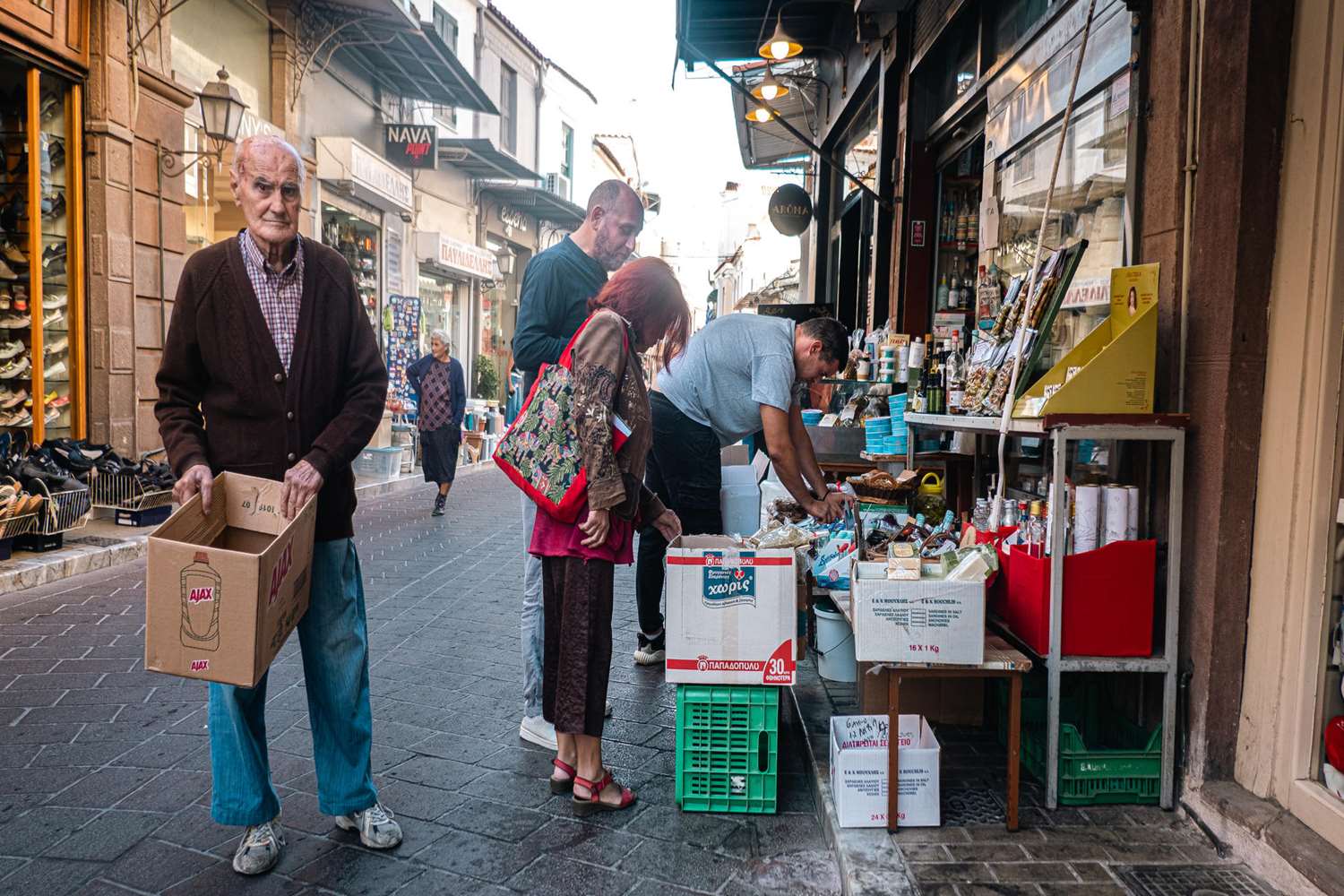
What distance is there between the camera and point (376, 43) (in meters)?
14.5

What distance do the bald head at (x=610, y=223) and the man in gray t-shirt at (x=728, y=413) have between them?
2.26 ft

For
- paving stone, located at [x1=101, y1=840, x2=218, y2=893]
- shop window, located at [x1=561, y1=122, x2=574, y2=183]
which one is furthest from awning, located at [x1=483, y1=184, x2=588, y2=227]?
paving stone, located at [x1=101, y1=840, x2=218, y2=893]

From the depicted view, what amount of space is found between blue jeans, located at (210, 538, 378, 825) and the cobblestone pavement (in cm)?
17

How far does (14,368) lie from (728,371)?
6.90 metres

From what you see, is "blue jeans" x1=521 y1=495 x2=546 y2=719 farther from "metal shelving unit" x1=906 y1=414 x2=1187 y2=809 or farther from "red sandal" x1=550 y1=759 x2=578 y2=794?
"metal shelving unit" x1=906 y1=414 x2=1187 y2=809

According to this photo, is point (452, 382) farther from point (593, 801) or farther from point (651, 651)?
point (593, 801)

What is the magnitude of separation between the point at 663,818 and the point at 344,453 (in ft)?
5.09

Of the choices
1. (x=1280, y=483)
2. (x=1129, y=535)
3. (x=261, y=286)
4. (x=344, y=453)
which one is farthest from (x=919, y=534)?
(x=261, y=286)

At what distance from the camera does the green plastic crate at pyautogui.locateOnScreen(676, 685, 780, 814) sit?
10.5 feet

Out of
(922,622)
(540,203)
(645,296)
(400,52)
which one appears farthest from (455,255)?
(922,622)

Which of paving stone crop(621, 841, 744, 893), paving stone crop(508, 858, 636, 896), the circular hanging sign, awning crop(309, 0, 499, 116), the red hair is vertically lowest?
paving stone crop(621, 841, 744, 893)

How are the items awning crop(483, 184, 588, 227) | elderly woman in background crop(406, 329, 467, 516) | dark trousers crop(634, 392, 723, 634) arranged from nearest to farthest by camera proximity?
dark trousers crop(634, 392, 723, 634), elderly woman in background crop(406, 329, 467, 516), awning crop(483, 184, 588, 227)

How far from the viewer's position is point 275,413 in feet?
8.93

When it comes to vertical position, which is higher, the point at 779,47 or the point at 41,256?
the point at 779,47
